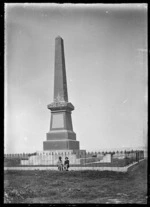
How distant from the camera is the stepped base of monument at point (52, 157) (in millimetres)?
15736

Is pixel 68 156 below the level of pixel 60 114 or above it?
below

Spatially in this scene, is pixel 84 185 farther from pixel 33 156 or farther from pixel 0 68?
pixel 33 156

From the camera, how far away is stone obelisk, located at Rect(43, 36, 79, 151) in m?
17.9

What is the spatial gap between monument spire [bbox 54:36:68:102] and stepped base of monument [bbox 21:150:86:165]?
143 inches

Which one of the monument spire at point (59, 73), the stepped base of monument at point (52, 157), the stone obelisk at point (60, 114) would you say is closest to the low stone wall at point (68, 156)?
the stepped base of monument at point (52, 157)

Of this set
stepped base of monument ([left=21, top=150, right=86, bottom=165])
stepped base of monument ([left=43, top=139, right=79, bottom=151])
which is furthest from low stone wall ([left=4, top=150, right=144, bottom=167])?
stepped base of monument ([left=43, top=139, right=79, bottom=151])

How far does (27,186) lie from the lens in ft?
29.2

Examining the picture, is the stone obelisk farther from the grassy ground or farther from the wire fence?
the grassy ground

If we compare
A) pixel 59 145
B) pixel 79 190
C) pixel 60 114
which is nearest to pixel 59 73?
pixel 60 114

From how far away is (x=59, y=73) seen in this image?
18.8m

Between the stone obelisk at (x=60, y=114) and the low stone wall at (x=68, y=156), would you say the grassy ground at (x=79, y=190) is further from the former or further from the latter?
the stone obelisk at (x=60, y=114)

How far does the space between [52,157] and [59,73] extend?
5.90 meters

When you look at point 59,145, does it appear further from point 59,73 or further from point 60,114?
point 59,73

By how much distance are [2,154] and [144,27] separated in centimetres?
526
